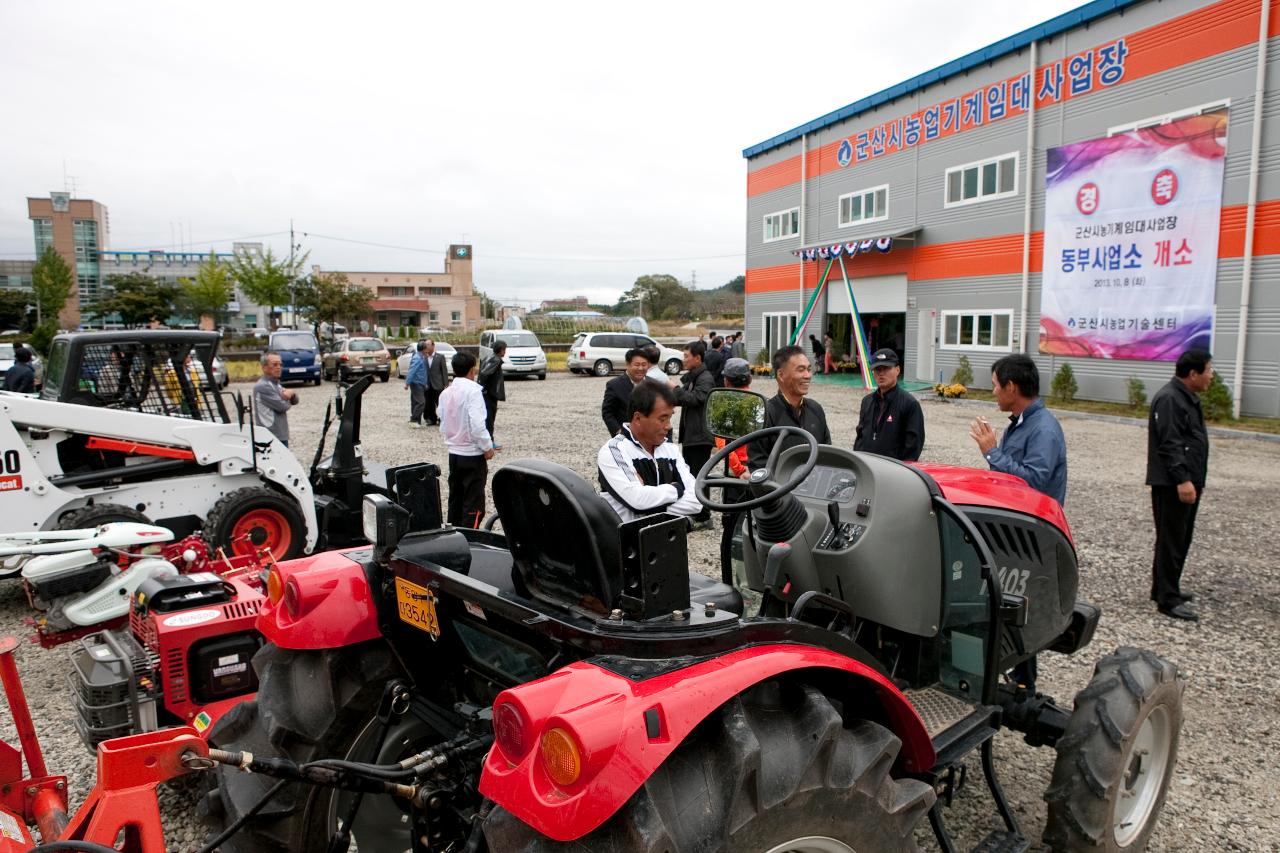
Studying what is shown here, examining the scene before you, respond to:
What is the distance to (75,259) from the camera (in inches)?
3516

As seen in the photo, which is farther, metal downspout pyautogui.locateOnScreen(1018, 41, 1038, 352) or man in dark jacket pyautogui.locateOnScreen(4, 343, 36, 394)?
metal downspout pyautogui.locateOnScreen(1018, 41, 1038, 352)

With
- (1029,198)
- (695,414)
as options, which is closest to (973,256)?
(1029,198)

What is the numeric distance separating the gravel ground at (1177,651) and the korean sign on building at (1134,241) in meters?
5.84

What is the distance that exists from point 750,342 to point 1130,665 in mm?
30124

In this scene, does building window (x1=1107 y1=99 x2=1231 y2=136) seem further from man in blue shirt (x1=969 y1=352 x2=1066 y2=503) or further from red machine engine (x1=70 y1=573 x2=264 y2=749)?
red machine engine (x1=70 y1=573 x2=264 y2=749)

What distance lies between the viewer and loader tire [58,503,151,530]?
18.9 ft

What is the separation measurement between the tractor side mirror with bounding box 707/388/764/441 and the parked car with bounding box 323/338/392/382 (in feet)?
77.0

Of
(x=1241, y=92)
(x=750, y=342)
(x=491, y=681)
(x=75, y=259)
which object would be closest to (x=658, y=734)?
(x=491, y=681)

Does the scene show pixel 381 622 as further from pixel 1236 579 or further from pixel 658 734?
pixel 1236 579

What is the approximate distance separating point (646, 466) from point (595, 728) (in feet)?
6.48

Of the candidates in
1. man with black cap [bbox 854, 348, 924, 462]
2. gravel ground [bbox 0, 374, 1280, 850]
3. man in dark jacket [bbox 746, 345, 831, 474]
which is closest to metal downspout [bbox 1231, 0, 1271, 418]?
gravel ground [bbox 0, 374, 1280, 850]

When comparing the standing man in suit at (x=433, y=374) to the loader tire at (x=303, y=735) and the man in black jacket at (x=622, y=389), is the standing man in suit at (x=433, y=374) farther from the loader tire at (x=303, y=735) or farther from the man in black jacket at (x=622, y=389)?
the loader tire at (x=303, y=735)

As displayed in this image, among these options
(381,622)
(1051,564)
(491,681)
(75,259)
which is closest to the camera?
(491,681)

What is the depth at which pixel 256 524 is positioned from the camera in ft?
21.9
